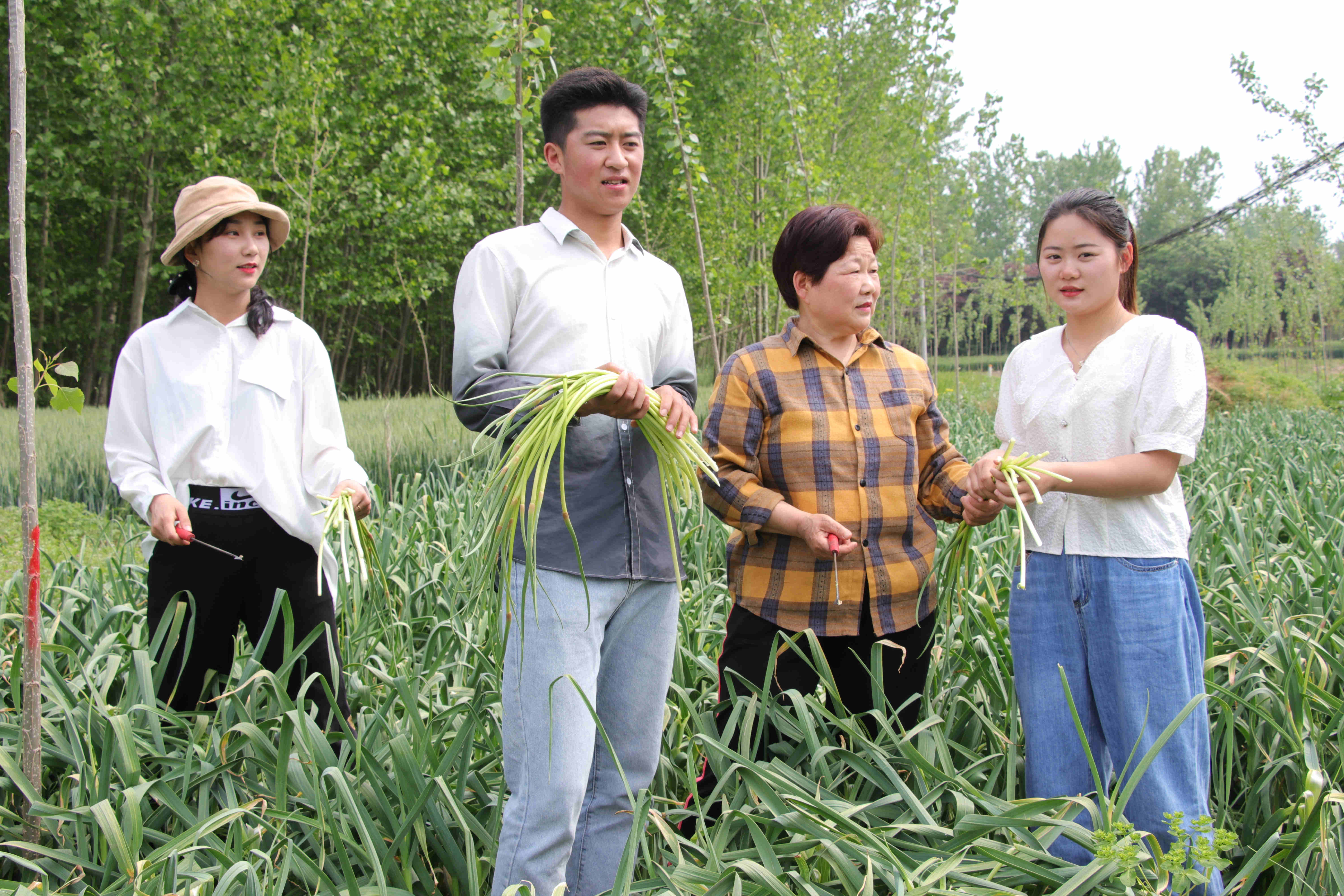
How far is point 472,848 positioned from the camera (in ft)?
5.95

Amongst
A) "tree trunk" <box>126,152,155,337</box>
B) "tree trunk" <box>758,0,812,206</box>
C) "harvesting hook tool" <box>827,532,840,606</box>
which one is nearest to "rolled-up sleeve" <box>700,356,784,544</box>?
"harvesting hook tool" <box>827,532,840,606</box>

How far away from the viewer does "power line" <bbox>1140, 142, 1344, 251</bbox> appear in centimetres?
895

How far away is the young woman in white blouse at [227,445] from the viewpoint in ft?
6.95

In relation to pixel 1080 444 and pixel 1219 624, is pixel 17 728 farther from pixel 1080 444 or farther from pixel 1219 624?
pixel 1219 624

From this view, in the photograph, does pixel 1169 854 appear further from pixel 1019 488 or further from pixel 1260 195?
pixel 1260 195

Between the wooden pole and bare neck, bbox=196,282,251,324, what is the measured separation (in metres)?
0.45

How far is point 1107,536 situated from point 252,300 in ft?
6.83

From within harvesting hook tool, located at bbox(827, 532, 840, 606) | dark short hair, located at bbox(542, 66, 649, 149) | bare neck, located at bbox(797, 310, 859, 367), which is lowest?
harvesting hook tool, located at bbox(827, 532, 840, 606)

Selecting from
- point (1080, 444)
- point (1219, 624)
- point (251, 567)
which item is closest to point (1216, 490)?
point (1219, 624)

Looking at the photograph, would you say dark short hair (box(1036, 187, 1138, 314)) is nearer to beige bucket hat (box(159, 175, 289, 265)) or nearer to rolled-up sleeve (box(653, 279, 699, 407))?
rolled-up sleeve (box(653, 279, 699, 407))

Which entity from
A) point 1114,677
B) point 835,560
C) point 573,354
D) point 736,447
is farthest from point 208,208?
point 1114,677

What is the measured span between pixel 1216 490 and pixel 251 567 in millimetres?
3893

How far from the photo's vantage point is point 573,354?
1805mm

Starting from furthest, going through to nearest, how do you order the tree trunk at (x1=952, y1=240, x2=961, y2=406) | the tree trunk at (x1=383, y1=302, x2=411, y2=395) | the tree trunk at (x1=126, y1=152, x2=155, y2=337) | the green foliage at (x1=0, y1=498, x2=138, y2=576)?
the tree trunk at (x1=383, y1=302, x2=411, y2=395)
the tree trunk at (x1=126, y1=152, x2=155, y2=337)
the tree trunk at (x1=952, y1=240, x2=961, y2=406)
the green foliage at (x1=0, y1=498, x2=138, y2=576)
